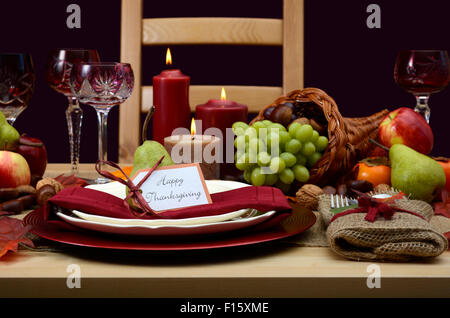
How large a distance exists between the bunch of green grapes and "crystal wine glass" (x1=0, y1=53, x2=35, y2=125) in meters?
0.52

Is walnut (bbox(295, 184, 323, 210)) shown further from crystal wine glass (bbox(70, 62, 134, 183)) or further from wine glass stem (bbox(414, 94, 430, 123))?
wine glass stem (bbox(414, 94, 430, 123))

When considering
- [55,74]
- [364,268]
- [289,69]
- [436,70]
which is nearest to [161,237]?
[364,268]

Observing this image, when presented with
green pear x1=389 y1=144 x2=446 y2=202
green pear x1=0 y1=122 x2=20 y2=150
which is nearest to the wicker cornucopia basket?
green pear x1=389 y1=144 x2=446 y2=202

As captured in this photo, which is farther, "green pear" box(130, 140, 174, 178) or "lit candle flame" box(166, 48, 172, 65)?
"lit candle flame" box(166, 48, 172, 65)

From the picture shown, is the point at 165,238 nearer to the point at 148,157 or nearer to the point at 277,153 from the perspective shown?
the point at 148,157

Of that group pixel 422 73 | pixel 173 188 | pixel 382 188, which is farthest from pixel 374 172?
pixel 173 188

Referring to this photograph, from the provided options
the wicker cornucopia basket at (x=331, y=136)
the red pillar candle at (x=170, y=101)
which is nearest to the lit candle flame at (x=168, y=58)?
the red pillar candle at (x=170, y=101)

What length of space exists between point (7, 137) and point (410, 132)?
892mm

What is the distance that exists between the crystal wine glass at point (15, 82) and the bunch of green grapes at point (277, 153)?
1.71 ft

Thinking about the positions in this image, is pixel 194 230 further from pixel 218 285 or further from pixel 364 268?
pixel 364 268

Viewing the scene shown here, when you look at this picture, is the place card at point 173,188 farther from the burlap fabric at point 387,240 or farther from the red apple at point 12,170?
the red apple at point 12,170

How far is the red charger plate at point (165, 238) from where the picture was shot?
2.66 feet

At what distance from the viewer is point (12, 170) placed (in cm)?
120

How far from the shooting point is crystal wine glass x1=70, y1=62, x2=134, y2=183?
131cm
